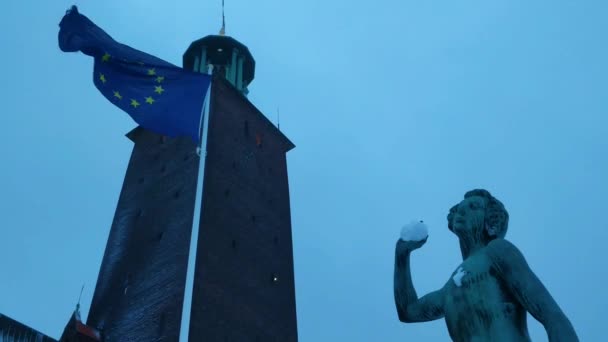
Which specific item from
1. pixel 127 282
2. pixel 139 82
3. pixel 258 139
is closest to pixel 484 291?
pixel 139 82

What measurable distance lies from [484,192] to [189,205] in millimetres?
22713

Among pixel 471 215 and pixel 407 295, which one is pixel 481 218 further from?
pixel 407 295

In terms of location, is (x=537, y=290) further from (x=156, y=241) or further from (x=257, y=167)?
(x=257, y=167)

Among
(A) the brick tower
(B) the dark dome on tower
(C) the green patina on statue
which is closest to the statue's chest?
(C) the green patina on statue

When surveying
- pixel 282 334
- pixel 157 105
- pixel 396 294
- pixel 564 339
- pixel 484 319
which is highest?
pixel 282 334

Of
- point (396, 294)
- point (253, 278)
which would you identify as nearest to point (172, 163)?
point (253, 278)

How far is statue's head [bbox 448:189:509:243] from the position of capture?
3438 mm

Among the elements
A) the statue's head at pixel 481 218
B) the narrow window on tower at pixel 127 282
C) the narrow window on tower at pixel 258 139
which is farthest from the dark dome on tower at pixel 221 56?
the statue's head at pixel 481 218

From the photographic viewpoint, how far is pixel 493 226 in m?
3.44

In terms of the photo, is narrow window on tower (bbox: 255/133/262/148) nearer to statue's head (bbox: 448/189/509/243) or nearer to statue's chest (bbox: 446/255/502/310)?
statue's head (bbox: 448/189/509/243)

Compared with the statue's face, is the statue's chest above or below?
below

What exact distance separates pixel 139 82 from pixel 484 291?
1131 cm

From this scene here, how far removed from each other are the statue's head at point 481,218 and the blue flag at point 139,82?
10.4m

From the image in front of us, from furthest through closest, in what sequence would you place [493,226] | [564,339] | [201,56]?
[201,56]
[493,226]
[564,339]
